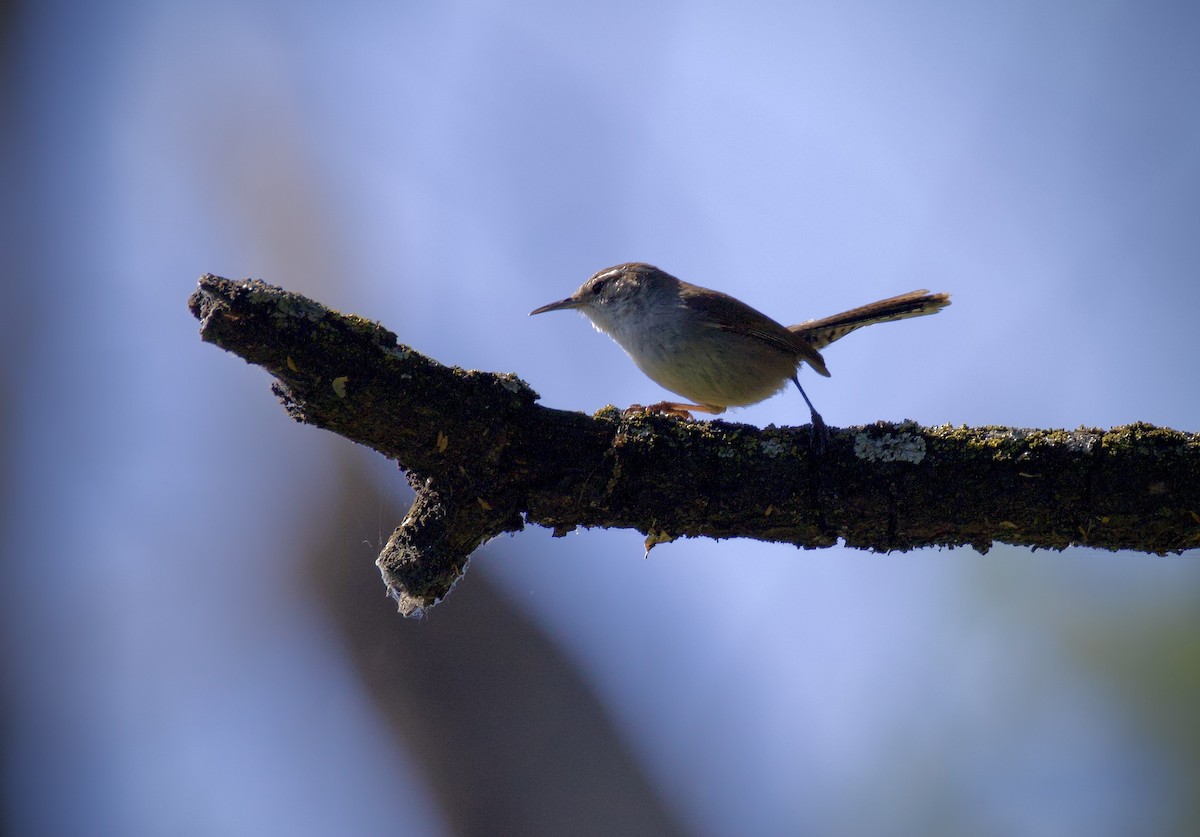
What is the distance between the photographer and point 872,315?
5.45 meters

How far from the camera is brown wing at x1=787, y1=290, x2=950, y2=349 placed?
17.7 feet

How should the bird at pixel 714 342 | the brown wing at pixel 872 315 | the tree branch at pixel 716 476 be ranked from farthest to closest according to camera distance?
the brown wing at pixel 872 315
the bird at pixel 714 342
the tree branch at pixel 716 476

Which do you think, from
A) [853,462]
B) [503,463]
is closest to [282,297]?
[503,463]

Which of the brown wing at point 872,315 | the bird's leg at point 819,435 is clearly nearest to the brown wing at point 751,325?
the brown wing at point 872,315

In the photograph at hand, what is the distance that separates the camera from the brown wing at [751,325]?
4902 mm

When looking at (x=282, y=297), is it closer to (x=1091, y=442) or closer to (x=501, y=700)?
(x=1091, y=442)

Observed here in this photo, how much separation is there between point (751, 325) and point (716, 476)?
6.63 ft

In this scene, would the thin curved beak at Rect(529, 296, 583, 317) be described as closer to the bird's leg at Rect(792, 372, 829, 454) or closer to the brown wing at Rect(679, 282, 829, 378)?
the brown wing at Rect(679, 282, 829, 378)

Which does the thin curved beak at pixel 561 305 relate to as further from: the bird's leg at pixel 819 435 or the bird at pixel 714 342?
the bird's leg at pixel 819 435

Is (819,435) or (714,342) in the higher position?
(714,342)

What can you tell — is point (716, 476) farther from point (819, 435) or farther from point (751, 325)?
point (751, 325)

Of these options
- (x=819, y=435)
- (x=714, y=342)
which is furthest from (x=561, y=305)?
(x=819, y=435)

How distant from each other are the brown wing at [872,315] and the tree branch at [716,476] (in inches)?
92.8

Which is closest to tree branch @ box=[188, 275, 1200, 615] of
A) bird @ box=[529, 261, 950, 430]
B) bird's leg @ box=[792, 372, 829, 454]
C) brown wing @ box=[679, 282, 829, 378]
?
bird's leg @ box=[792, 372, 829, 454]
